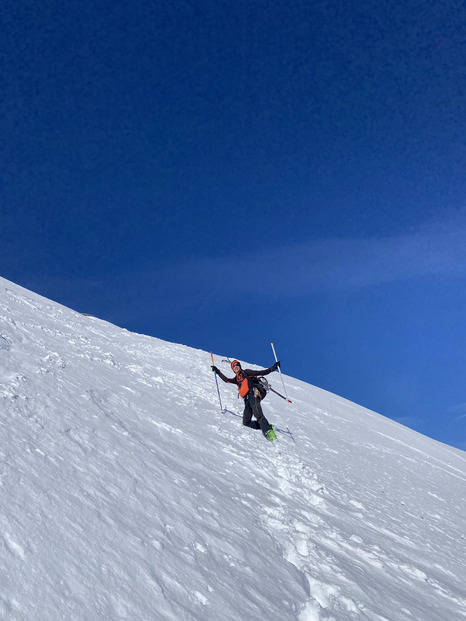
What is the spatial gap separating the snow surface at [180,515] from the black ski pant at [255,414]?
0.44m

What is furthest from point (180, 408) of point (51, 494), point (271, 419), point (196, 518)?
point (51, 494)

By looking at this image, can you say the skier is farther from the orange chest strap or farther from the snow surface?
the snow surface

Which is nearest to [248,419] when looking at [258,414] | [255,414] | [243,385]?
[255,414]

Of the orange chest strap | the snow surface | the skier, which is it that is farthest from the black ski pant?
the snow surface

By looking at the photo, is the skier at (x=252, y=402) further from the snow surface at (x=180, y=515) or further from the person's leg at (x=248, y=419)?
the snow surface at (x=180, y=515)

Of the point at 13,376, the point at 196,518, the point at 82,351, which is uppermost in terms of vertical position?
the point at 82,351

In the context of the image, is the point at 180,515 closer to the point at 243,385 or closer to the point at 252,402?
the point at 252,402

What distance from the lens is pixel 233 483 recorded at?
7.22 m

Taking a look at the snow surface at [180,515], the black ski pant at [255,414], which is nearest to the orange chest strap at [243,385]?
the black ski pant at [255,414]

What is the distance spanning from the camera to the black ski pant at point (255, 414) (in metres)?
11.1

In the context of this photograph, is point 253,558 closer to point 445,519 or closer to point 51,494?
point 51,494

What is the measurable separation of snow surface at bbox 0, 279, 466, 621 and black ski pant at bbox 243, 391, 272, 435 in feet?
1.46

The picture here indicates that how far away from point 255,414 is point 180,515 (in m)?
6.17

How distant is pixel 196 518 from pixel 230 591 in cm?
126
